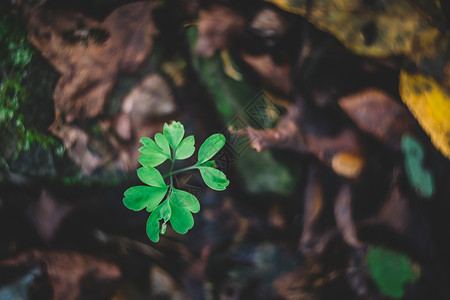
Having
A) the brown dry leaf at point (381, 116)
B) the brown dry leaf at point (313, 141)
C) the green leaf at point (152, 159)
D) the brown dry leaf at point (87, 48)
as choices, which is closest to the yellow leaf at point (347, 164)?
the brown dry leaf at point (313, 141)

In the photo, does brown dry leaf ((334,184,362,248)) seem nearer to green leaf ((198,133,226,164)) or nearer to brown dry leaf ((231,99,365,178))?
brown dry leaf ((231,99,365,178))

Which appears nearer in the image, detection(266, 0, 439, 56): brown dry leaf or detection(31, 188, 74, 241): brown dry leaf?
detection(266, 0, 439, 56): brown dry leaf

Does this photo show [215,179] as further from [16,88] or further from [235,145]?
[16,88]

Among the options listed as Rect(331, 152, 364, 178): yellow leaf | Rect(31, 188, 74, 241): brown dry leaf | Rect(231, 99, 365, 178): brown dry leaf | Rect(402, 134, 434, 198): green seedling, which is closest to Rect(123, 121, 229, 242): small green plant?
Rect(231, 99, 365, 178): brown dry leaf

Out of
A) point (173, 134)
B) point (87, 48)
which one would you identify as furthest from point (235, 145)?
point (87, 48)

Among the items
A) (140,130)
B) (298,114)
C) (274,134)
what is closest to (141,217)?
(140,130)

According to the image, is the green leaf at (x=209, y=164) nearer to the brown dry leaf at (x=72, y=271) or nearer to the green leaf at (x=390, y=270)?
the brown dry leaf at (x=72, y=271)
